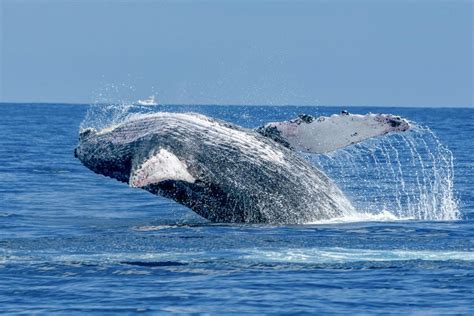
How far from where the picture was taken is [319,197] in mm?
15758

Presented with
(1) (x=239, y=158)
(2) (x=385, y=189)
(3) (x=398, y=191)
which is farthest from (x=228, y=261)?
(2) (x=385, y=189)

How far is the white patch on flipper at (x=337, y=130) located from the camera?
15.2 meters

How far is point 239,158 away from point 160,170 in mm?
1397

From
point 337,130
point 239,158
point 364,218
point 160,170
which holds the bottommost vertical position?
point 364,218

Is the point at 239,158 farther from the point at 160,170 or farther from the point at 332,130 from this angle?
the point at 160,170

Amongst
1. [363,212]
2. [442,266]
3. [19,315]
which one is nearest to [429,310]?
[442,266]

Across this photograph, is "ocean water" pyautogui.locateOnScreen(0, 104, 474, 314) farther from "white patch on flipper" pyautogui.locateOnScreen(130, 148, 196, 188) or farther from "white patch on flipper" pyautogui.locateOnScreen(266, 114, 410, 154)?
"white patch on flipper" pyautogui.locateOnScreen(130, 148, 196, 188)

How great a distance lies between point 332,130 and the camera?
1546cm

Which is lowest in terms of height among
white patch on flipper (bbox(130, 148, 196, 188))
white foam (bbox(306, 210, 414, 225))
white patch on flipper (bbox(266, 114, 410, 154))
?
white foam (bbox(306, 210, 414, 225))

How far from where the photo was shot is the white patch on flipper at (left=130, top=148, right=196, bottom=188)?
14.1 metres

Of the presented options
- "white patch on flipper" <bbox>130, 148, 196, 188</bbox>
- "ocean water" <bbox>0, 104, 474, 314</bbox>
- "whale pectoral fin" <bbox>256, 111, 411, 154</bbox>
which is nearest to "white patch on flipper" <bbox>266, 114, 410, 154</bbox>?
"whale pectoral fin" <bbox>256, 111, 411, 154</bbox>

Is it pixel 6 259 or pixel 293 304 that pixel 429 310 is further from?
pixel 6 259

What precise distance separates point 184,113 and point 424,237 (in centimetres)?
357

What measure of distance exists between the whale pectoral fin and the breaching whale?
13 mm
